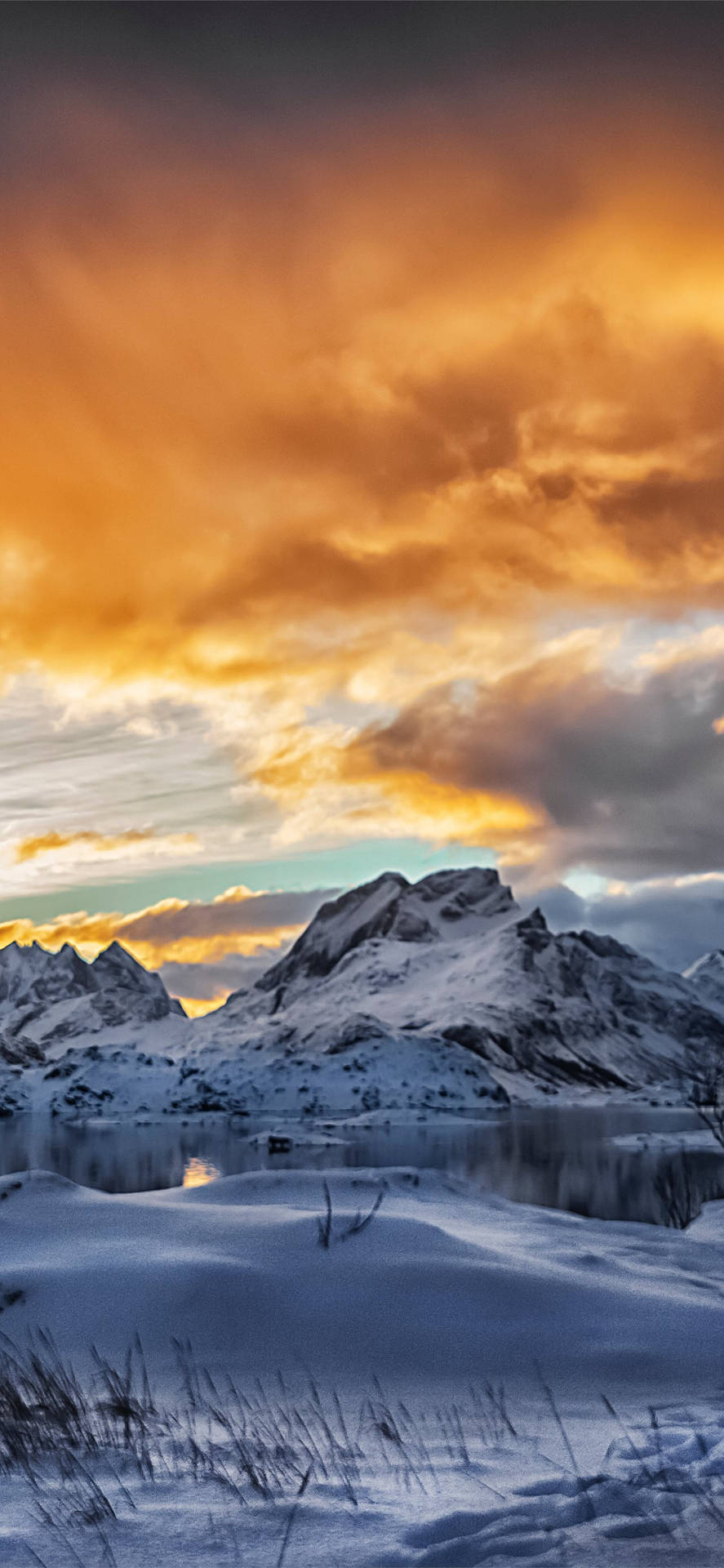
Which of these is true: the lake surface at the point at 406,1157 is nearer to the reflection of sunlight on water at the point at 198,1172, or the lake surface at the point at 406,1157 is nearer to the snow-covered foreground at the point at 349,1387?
the reflection of sunlight on water at the point at 198,1172

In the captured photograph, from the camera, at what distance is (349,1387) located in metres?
9.83

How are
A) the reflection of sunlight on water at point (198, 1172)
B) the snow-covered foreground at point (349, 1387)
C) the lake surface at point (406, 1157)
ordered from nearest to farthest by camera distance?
the snow-covered foreground at point (349, 1387)
the lake surface at point (406, 1157)
the reflection of sunlight on water at point (198, 1172)

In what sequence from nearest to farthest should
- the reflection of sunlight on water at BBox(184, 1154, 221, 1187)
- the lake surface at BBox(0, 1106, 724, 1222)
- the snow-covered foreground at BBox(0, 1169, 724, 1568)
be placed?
the snow-covered foreground at BBox(0, 1169, 724, 1568)
the lake surface at BBox(0, 1106, 724, 1222)
the reflection of sunlight on water at BBox(184, 1154, 221, 1187)

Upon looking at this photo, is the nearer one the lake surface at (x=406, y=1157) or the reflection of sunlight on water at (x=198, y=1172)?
the lake surface at (x=406, y=1157)

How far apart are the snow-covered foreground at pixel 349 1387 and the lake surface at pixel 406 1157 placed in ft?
57.2

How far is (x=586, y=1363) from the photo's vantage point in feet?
34.1

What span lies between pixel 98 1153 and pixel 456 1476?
182ft

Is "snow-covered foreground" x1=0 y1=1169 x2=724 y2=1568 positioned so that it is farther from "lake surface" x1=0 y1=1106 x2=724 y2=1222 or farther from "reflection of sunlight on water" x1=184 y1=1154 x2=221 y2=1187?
"reflection of sunlight on water" x1=184 y1=1154 x2=221 y2=1187

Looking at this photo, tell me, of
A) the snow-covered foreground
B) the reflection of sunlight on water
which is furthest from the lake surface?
the snow-covered foreground

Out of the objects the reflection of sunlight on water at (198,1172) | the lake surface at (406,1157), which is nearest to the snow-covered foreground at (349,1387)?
the lake surface at (406,1157)

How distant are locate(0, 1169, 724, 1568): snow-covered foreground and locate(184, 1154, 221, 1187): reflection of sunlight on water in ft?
72.9

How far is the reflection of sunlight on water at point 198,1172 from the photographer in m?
39.4

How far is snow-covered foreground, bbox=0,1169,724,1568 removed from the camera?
5227mm

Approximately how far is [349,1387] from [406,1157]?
43458mm
